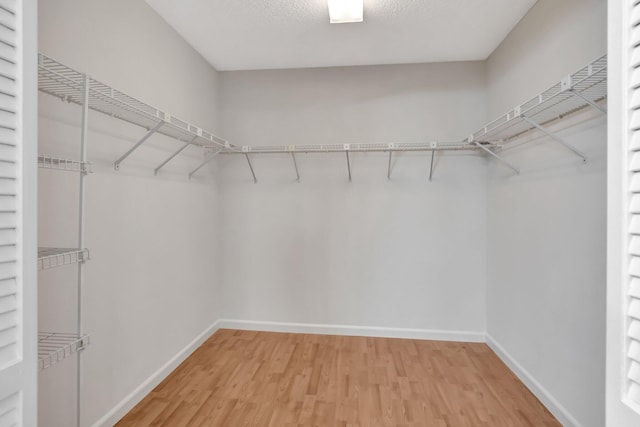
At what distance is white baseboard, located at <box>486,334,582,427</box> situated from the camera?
1.74 meters

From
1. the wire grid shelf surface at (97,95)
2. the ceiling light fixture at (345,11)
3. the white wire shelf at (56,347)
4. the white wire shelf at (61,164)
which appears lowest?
the white wire shelf at (56,347)

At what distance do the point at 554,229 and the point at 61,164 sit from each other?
98.4 inches

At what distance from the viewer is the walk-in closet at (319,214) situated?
81cm

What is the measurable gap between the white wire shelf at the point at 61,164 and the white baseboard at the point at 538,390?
105 inches

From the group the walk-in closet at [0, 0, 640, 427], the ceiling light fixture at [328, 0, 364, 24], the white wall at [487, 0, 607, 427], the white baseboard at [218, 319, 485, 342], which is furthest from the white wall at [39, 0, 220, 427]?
the white wall at [487, 0, 607, 427]

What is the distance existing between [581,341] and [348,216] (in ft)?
6.10

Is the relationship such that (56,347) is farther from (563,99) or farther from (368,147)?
(563,99)

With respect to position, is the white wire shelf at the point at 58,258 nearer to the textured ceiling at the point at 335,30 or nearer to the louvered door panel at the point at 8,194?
the louvered door panel at the point at 8,194

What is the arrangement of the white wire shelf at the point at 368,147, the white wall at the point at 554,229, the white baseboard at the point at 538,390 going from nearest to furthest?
the white wall at the point at 554,229 < the white baseboard at the point at 538,390 < the white wire shelf at the point at 368,147

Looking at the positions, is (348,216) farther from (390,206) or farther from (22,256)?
(22,256)

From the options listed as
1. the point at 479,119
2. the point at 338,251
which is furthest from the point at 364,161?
the point at 479,119

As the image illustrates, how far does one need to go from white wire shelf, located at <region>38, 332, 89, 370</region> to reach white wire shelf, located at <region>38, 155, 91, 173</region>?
0.64 m

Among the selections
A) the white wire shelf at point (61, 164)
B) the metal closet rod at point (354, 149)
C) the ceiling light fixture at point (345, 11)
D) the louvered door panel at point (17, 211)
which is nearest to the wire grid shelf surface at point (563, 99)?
the metal closet rod at point (354, 149)

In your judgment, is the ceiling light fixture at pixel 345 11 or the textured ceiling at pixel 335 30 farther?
the textured ceiling at pixel 335 30
